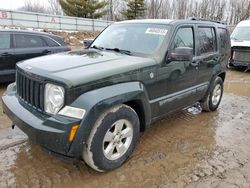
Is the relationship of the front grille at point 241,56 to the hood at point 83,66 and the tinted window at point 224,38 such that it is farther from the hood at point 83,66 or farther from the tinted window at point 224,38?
the hood at point 83,66

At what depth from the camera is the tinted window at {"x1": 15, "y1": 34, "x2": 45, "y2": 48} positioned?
271 inches

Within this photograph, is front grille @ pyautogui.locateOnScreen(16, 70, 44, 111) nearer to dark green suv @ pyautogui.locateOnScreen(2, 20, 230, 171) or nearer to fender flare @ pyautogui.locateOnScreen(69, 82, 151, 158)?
dark green suv @ pyautogui.locateOnScreen(2, 20, 230, 171)

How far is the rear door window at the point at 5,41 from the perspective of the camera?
6652 mm

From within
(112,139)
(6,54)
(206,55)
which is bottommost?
(112,139)

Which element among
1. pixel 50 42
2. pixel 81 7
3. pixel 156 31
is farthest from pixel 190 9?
pixel 156 31

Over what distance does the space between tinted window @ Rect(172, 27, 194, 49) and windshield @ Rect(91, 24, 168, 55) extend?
0.75 ft

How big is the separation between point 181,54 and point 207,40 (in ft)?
4.90

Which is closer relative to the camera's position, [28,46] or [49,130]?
[49,130]

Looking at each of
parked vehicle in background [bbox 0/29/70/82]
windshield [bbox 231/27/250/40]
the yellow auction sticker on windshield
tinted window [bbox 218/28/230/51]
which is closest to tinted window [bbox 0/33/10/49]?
parked vehicle in background [bbox 0/29/70/82]

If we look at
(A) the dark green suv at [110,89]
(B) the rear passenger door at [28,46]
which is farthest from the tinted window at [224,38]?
(B) the rear passenger door at [28,46]

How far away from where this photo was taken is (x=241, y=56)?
10484mm

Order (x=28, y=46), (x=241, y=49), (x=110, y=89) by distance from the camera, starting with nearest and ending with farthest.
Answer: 1. (x=110, y=89)
2. (x=28, y=46)
3. (x=241, y=49)

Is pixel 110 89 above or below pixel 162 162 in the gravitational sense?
above

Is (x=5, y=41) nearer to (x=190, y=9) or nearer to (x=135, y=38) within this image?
(x=135, y=38)
